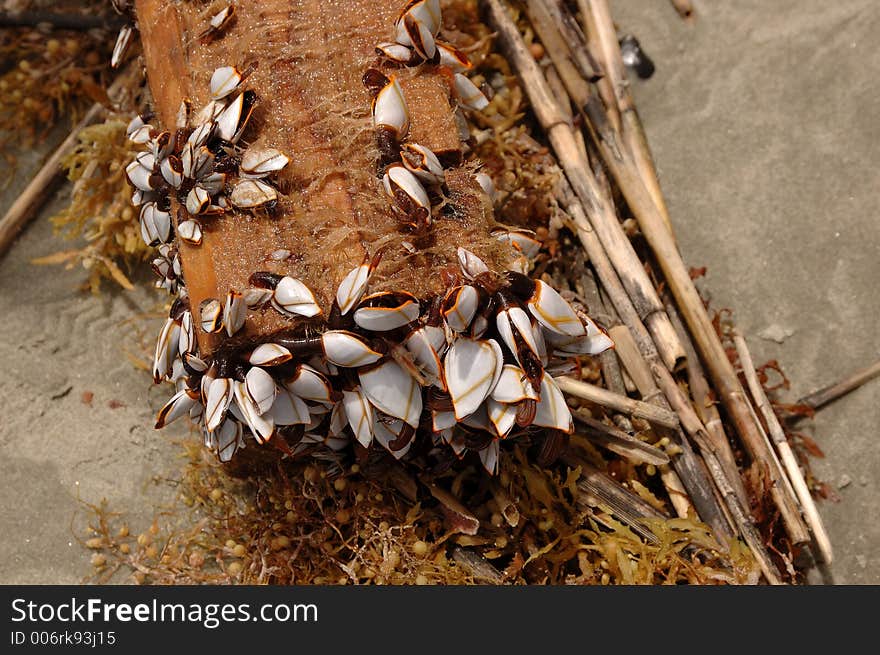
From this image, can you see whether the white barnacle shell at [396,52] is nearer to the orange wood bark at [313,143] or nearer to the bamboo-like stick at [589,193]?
the orange wood bark at [313,143]

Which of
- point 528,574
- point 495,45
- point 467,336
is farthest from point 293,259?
point 495,45

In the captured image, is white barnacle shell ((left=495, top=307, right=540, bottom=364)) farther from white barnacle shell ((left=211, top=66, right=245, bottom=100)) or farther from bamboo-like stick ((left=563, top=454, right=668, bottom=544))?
white barnacle shell ((left=211, top=66, right=245, bottom=100))

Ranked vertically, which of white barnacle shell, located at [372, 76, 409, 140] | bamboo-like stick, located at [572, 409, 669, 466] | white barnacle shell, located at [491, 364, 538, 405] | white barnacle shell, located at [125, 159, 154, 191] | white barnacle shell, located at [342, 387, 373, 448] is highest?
white barnacle shell, located at [372, 76, 409, 140]

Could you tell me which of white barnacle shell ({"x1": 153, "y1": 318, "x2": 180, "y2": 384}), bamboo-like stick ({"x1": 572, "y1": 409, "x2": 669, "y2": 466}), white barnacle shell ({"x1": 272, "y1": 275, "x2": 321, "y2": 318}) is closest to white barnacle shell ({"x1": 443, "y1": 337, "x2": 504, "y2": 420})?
white barnacle shell ({"x1": 272, "y1": 275, "x2": 321, "y2": 318})

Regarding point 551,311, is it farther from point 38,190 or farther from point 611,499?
point 38,190

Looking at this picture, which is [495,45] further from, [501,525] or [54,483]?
[54,483]
